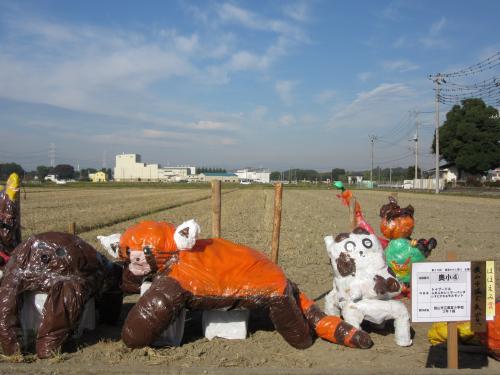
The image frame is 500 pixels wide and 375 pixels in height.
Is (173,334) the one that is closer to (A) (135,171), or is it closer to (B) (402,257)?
(B) (402,257)

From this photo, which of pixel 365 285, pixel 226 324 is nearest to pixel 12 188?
pixel 226 324

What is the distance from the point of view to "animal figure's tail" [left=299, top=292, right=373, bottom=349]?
4.88 meters

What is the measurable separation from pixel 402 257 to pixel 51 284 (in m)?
4.37

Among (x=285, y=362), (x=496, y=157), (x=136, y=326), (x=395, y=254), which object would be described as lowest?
(x=285, y=362)

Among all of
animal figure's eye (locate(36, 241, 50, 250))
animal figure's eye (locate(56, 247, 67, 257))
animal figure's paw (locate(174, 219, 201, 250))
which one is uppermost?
animal figure's paw (locate(174, 219, 201, 250))

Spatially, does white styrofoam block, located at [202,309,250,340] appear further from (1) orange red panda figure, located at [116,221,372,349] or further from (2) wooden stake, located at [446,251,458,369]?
(2) wooden stake, located at [446,251,458,369]

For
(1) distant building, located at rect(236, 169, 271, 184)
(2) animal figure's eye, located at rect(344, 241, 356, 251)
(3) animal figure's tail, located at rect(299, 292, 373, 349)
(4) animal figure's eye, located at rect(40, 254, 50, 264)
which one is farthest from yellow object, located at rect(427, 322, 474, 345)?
(1) distant building, located at rect(236, 169, 271, 184)

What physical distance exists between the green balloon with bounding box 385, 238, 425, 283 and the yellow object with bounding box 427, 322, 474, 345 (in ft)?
4.58

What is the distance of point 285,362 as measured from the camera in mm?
4527

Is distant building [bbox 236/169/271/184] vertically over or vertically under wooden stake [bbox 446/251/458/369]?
over

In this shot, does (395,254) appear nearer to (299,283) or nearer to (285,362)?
(299,283)

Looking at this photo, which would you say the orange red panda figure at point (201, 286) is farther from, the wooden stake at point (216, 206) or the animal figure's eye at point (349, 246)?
the wooden stake at point (216, 206)

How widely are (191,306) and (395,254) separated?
306 centimetres

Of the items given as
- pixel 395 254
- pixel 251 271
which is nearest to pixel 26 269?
pixel 251 271
